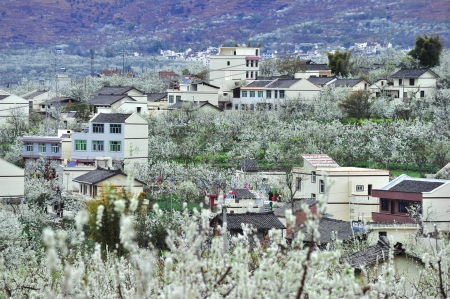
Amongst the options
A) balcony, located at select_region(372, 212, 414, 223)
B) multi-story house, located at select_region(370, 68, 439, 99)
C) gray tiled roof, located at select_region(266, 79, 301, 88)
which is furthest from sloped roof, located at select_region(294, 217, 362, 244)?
gray tiled roof, located at select_region(266, 79, 301, 88)

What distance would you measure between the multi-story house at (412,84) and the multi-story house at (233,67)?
8812 millimetres

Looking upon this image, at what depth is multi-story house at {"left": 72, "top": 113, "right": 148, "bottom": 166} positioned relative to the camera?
137ft

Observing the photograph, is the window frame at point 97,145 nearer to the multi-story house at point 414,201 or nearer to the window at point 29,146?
the window at point 29,146

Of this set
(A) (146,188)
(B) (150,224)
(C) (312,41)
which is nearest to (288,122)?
(A) (146,188)

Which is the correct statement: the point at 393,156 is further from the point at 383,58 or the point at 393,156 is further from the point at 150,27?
the point at 150,27

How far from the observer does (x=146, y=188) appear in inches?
1438

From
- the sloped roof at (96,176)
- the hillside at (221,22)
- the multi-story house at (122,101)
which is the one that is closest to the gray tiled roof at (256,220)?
the sloped roof at (96,176)

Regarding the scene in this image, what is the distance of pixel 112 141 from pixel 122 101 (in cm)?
1220

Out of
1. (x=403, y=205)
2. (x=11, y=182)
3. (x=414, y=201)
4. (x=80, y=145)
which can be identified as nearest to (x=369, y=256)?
(x=414, y=201)

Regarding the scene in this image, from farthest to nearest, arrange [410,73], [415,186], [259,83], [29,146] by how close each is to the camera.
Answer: [259,83] < [410,73] < [29,146] < [415,186]

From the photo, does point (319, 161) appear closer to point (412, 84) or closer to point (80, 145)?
point (80, 145)

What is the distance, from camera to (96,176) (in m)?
35.3

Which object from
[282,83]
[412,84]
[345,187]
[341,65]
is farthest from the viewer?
[341,65]

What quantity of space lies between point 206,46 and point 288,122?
11504 cm
